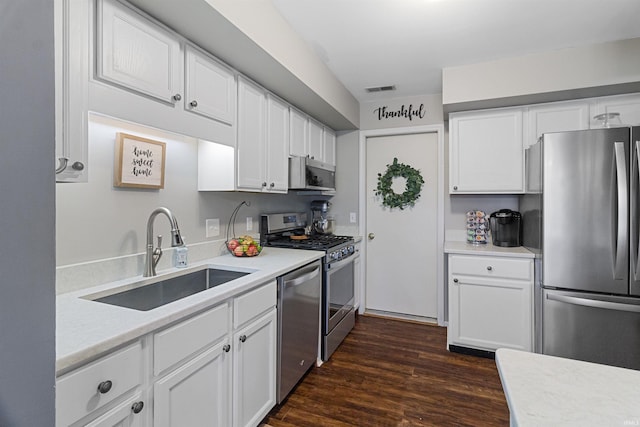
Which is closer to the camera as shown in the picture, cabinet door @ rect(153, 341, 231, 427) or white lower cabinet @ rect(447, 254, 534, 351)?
cabinet door @ rect(153, 341, 231, 427)

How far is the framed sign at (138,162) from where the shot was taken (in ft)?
5.40

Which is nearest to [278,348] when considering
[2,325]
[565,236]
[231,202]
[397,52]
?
[231,202]

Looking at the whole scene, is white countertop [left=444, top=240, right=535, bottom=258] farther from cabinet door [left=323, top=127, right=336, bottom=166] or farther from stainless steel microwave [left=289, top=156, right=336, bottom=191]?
cabinet door [left=323, top=127, right=336, bottom=166]

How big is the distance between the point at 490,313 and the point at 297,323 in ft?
5.45

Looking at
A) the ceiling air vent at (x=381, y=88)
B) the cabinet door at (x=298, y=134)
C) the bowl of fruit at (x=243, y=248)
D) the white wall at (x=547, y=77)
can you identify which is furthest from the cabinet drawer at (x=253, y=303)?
the ceiling air vent at (x=381, y=88)

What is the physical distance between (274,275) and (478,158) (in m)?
2.22

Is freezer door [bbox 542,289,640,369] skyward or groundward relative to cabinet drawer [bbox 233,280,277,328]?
groundward

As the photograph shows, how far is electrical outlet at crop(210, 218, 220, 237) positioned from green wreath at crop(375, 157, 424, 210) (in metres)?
1.97

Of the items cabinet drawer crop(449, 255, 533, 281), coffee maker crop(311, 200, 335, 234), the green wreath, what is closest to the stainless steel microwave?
coffee maker crop(311, 200, 335, 234)

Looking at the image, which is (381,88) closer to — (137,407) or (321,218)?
(321,218)

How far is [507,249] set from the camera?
2760 millimetres

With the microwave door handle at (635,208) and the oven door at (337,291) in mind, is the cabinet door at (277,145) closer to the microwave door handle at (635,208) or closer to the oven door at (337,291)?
the oven door at (337,291)

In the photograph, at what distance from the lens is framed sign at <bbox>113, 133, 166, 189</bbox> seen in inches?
64.8

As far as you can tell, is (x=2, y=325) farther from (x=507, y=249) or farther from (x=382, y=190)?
(x=382, y=190)
